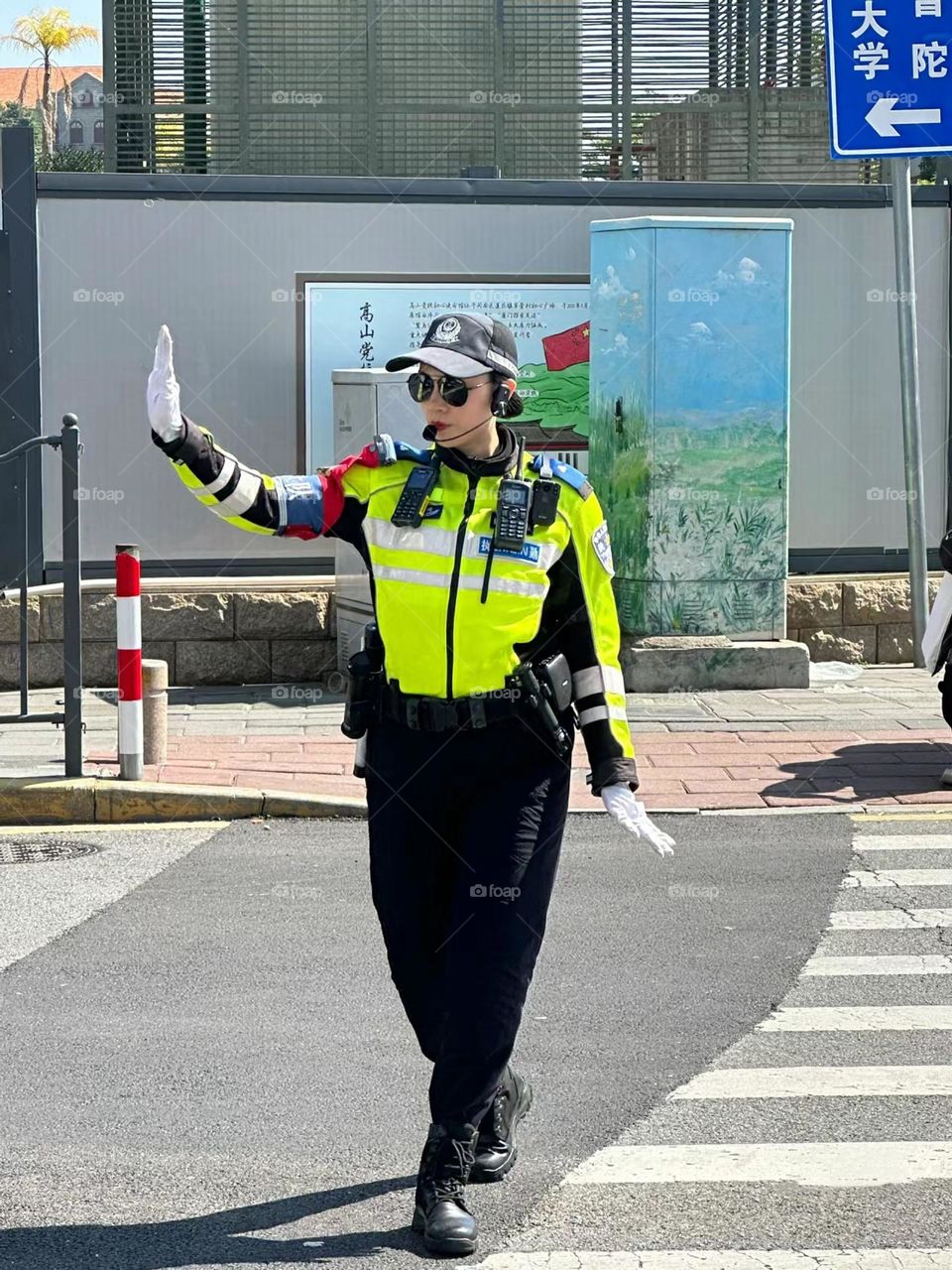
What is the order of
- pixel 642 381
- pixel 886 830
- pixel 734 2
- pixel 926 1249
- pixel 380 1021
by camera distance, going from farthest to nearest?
1. pixel 734 2
2. pixel 642 381
3. pixel 886 830
4. pixel 380 1021
5. pixel 926 1249

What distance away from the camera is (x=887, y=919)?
22.5 feet

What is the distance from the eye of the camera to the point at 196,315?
1277cm

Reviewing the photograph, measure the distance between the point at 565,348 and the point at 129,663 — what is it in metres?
5.28

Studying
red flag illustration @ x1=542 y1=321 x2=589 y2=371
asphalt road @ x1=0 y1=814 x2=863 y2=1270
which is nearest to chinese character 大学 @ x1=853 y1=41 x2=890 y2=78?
red flag illustration @ x1=542 y1=321 x2=589 y2=371

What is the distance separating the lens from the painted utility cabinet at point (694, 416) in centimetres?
1213

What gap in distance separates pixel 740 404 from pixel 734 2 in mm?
3723

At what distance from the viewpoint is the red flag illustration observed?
43.0 feet

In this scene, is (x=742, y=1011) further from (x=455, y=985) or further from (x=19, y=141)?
(x=19, y=141)

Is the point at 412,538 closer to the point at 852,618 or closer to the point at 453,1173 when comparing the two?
the point at 453,1173

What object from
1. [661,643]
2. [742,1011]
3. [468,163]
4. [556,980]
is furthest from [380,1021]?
[468,163]

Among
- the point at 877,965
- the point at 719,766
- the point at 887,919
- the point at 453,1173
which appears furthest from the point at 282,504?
the point at 719,766

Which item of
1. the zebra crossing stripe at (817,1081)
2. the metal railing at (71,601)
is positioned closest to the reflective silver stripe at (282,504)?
the zebra crossing stripe at (817,1081)

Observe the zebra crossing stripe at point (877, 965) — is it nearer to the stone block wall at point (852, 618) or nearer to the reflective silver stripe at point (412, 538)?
the reflective silver stripe at point (412, 538)

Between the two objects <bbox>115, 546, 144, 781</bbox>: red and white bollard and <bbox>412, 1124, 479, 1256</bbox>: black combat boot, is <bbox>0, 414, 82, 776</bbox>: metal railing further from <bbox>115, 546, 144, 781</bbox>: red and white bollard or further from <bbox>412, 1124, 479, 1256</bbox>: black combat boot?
<bbox>412, 1124, 479, 1256</bbox>: black combat boot
